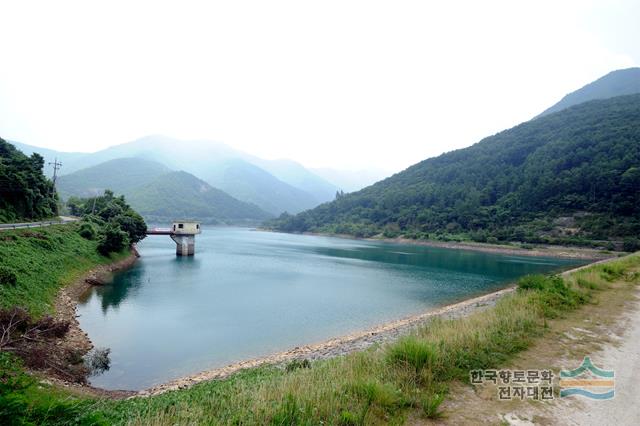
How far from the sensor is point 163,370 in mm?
12344

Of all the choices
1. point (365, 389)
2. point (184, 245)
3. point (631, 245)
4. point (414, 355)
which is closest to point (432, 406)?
point (365, 389)

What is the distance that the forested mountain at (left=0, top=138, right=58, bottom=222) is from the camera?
28.6 metres

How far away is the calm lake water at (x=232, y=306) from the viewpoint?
13.9m

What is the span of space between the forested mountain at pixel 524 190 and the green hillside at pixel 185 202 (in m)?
40.0

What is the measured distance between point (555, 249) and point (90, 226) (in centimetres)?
7714

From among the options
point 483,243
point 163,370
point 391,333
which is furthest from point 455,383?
point 483,243

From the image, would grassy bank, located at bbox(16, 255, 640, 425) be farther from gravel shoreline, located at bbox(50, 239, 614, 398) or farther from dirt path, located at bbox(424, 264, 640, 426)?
gravel shoreline, located at bbox(50, 239, 614, 398)

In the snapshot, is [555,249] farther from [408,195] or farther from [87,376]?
[87,376]

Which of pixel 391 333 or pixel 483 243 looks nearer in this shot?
pixel 391 333

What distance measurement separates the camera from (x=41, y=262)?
19.7 m

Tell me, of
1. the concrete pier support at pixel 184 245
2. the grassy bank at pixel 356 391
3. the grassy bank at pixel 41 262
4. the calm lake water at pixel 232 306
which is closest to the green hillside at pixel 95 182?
the concrete pier support at pixel 184 245

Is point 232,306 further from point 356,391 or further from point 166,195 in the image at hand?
point 166,195

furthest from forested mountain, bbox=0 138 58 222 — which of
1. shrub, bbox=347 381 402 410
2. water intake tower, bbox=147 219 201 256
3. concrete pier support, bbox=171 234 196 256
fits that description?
shrub, bbox=347 381 402 410

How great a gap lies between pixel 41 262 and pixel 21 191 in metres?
15.5
